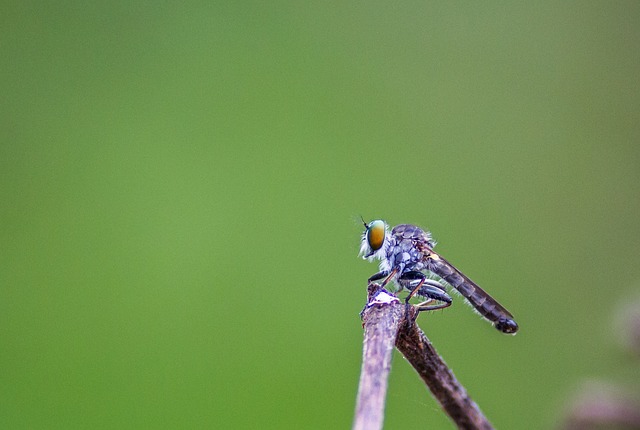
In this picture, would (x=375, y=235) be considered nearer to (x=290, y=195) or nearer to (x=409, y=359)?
(x=409, y=359)

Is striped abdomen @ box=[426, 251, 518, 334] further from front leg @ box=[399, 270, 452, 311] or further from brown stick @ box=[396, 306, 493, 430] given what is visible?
brown stick @ box=[396, 306, 493, 430]

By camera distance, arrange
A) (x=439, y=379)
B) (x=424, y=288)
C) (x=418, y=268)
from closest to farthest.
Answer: (x=439, y=379) → (x=424, y=288) → (x=418, y=268)

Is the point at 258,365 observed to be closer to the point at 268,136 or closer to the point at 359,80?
the point at 268,136

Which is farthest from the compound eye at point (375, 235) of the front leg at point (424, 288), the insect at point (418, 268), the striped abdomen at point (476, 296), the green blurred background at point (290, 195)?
the green blurred background at point (290, 195)

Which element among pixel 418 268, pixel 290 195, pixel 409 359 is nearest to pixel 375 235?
pixel 418 268

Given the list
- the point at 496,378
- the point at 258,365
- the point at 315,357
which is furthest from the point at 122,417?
the point at 496,378
